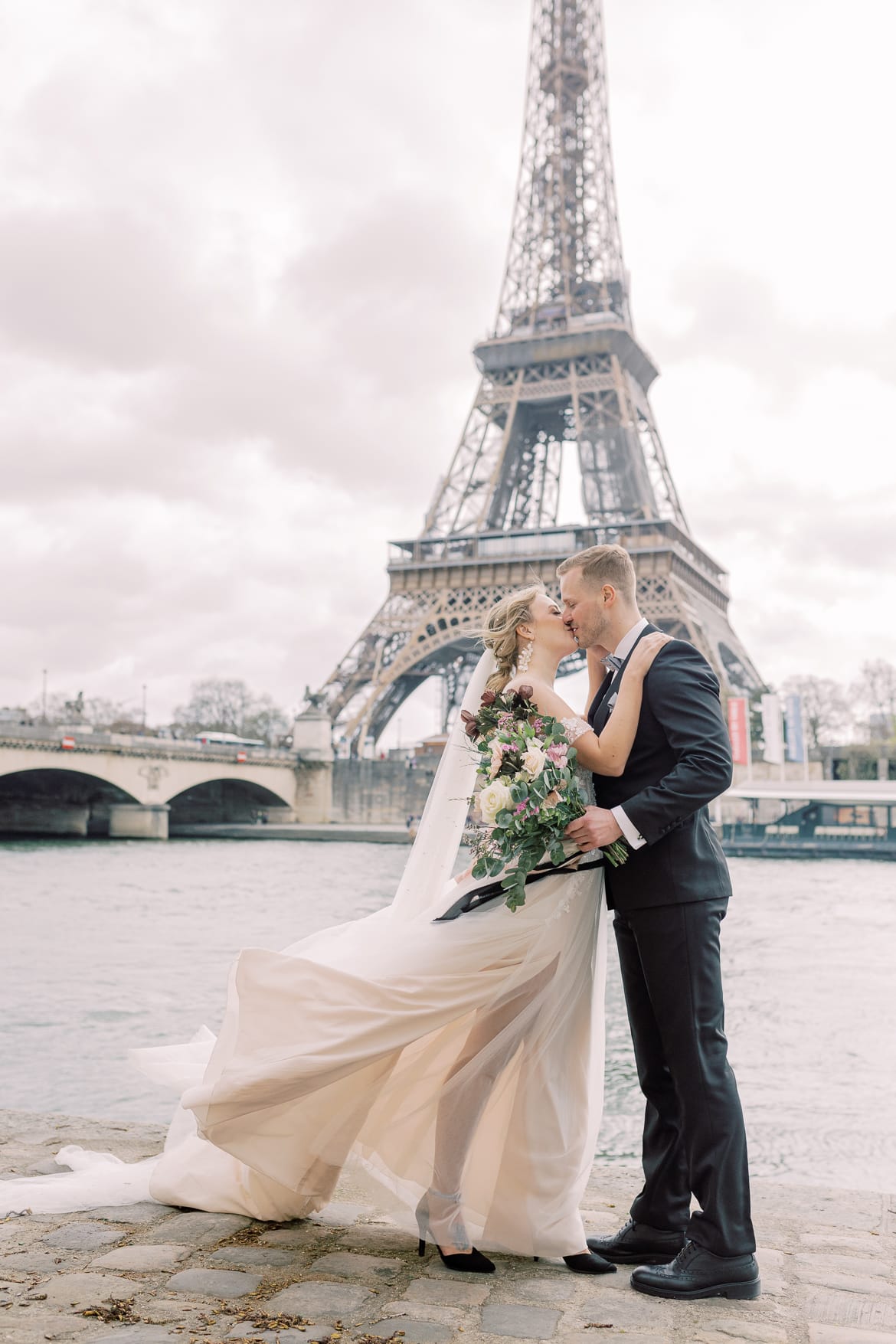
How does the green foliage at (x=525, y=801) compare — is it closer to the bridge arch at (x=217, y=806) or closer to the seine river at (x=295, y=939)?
the seine river at (x=295, y=939)

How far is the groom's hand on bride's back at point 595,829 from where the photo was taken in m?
3.04

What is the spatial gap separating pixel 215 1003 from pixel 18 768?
2529cm

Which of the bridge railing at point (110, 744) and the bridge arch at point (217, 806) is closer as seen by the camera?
the bridge railing at point (110, 744)

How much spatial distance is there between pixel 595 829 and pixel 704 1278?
1.10 m

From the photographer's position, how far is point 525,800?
3031 mm

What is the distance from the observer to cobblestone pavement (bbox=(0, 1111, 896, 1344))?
2572mm

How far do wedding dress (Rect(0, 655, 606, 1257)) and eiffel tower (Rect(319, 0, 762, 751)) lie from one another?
3514 cm

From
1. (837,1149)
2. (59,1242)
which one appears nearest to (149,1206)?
(59,1242)

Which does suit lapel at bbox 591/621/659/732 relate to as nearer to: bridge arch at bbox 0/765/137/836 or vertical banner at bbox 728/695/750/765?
vertical banner at bbox 728/695/750/765

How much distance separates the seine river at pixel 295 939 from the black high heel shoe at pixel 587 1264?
2.74m

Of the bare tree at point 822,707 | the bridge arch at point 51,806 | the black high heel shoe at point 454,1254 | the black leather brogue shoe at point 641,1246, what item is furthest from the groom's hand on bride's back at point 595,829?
the bare tree at point 822,707

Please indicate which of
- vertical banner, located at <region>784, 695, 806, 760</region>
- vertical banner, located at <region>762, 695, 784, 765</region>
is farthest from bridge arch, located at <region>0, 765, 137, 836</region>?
vertical banner, located at <region>784, 695, 806, 760</region>

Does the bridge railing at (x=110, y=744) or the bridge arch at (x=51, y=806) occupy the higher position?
the bridge railing at (x=110, y=744)

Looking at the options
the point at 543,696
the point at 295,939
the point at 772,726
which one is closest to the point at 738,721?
the point at 772,726
